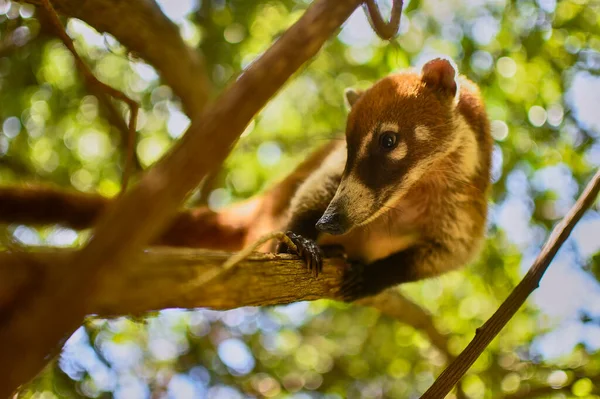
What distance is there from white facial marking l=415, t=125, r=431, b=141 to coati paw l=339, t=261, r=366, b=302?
0.70 metres

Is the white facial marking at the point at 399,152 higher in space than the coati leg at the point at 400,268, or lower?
higher

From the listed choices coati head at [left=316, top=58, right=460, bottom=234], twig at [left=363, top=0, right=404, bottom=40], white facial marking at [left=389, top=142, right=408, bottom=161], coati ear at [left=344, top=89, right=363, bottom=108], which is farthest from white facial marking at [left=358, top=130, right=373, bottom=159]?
twig at [left=363, top=0, right=404, bottom=40]

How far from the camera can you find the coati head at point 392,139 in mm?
2805

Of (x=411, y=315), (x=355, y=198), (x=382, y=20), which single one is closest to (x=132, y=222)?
(x=382, y=20)

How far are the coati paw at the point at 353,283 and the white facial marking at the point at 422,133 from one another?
70 centimetres

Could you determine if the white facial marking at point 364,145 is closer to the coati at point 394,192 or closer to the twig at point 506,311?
the coati at point 394,192

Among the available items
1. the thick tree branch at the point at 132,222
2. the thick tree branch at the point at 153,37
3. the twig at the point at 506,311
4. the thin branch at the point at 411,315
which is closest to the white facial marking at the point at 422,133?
the twig at the point at 506,311

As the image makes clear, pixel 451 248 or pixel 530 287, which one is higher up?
pixel 530 287

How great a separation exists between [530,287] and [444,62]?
1313mm

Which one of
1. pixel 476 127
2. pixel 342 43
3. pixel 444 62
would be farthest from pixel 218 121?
pixel 342 43

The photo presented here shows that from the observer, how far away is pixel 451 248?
10.9 ft

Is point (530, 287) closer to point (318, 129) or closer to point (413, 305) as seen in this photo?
point (413, 305)

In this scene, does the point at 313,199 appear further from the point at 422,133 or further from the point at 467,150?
the point at 467,150

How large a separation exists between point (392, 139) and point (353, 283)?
72 centimetres
